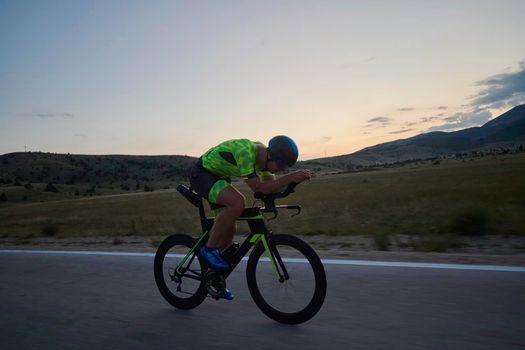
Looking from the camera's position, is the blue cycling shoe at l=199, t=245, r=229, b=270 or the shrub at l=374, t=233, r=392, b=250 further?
the shrub at l=374, t=233, r=392, b=250

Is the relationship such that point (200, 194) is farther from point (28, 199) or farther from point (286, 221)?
point (28, 199)

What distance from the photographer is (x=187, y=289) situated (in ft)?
15.4

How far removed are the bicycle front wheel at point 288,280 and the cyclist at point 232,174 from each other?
1.22 feet

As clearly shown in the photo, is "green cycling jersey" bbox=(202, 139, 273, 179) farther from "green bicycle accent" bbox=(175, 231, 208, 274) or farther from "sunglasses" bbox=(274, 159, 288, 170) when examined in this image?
"green bicycle accent" bbox=(175, 231, 208, 274)

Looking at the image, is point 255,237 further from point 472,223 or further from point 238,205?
point 472,223

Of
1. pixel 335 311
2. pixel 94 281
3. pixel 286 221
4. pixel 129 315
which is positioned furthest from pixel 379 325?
pixel 286 221

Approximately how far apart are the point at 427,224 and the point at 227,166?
845cm

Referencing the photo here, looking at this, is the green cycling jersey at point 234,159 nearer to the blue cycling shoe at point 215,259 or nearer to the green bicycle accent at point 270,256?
the green bicycle accent at point 270,256

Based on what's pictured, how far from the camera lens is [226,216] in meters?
4.14

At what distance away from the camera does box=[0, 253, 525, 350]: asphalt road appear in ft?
11.6

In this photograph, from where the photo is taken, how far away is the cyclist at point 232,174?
3879 millimetres

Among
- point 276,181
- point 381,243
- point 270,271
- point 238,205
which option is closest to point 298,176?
point 276,181

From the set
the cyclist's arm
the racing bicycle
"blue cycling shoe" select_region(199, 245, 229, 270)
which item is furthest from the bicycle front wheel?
the cyclist's arm

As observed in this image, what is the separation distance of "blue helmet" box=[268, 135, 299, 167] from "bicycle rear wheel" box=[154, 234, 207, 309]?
4.51ft
